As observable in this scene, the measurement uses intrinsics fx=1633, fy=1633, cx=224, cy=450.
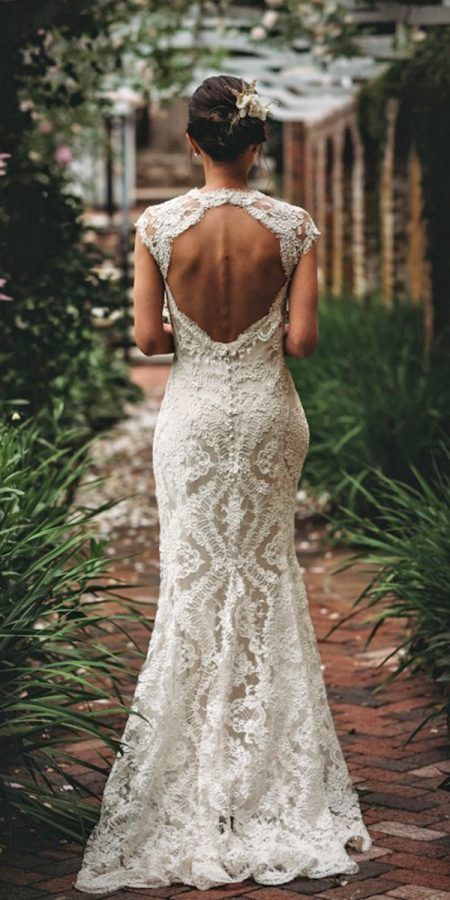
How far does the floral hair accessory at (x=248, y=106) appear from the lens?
4336 millimetres

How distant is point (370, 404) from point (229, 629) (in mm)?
5044

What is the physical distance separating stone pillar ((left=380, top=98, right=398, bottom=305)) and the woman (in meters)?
9.97

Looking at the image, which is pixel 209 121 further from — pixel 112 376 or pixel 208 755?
pixel 112 376

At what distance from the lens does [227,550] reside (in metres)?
4.56

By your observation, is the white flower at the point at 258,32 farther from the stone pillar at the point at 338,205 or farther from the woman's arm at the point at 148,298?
the woman's arm at the point at 148,298

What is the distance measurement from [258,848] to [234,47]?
1107 centimetres

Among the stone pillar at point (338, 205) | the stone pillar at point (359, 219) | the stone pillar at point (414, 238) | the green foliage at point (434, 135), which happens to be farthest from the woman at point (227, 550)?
the stone pillar at point (338, 205)

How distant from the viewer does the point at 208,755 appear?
14.6 feet

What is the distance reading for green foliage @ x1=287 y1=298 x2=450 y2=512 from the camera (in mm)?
9070

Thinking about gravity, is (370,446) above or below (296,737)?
below

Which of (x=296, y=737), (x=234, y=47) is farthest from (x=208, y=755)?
(x=234, y=47)

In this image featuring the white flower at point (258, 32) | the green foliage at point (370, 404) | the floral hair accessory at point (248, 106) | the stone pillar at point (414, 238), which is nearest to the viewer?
the floral hair accessory at point (248, 106)

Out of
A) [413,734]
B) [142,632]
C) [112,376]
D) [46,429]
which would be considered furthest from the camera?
[112,376]

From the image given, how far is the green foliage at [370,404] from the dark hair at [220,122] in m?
3.47
